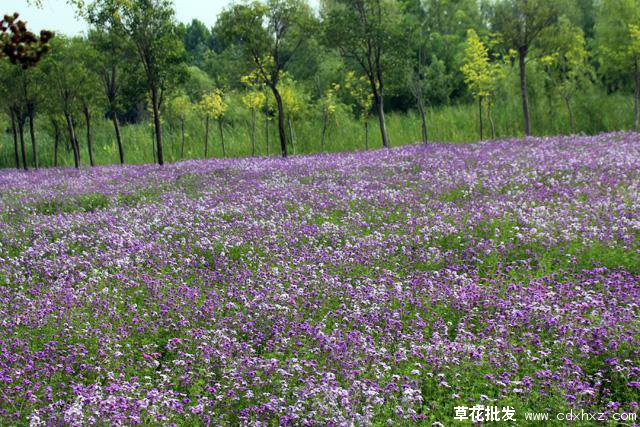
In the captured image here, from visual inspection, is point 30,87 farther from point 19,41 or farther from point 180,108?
point 19,41

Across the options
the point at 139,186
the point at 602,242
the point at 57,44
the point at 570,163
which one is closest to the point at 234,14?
the point at 57,44

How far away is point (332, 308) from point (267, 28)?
103ft

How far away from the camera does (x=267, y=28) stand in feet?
119

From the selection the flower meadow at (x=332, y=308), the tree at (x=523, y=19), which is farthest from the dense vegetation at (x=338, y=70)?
the flower meadow at (x=332, y=308)

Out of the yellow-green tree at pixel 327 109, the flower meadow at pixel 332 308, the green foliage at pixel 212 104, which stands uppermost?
the green foliage at pixel 212 104

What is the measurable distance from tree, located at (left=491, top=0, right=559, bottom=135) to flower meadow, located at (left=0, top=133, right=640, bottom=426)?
65.2 feet

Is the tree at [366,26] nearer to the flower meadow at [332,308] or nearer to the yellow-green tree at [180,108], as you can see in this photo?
the yellow-green tree at [180,108]

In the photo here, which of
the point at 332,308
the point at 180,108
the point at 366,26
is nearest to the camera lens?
the point at 332,308

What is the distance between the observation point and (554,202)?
12.7 meters

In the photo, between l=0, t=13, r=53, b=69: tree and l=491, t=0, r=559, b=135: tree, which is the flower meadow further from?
l=491, t=0, r=559, b=135: tree

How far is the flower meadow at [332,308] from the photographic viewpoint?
17.8 ft

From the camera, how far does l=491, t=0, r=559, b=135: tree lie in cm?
3188

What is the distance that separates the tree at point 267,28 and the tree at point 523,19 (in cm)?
1166

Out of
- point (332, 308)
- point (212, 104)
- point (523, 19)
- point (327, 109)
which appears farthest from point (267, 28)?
point (332, 308)
